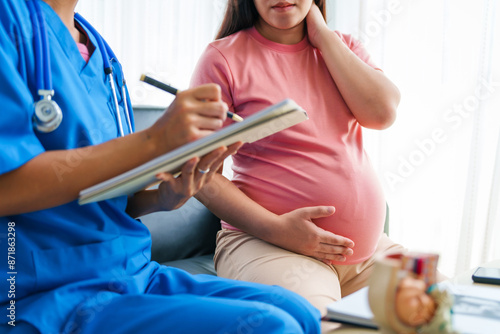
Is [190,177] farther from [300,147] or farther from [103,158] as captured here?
[300,147]

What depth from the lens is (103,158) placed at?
733 mm

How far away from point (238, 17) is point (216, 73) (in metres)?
0.24

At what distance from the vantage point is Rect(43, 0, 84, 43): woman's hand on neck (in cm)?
88

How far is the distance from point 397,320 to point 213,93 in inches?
15.1

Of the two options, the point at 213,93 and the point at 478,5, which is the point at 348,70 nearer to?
the point at 213,93

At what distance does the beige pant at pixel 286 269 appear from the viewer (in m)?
1.06

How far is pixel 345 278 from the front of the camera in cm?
122

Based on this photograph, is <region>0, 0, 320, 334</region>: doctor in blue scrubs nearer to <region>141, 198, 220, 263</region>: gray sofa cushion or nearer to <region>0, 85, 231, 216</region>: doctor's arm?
<region>0, 85, 231, 216</region>: doctor's arm

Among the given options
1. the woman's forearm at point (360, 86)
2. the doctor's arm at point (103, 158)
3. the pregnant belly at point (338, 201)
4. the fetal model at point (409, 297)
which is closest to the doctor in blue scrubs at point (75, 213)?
the doctor's arm at point (103, 158)

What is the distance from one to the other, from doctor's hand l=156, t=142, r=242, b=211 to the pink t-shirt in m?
0.37

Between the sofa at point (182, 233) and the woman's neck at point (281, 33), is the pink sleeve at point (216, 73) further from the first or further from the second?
the sofa at point (182, 233)

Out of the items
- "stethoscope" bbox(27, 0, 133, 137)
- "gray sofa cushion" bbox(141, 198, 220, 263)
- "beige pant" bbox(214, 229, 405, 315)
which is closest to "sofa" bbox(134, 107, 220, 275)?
"gray sofa cushion" bbox(141, 198, 220, 263)

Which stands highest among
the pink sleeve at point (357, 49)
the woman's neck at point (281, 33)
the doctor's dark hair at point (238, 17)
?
the doctor's dark hair at point (238, 17)

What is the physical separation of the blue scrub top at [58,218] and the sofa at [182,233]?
2.52ft
